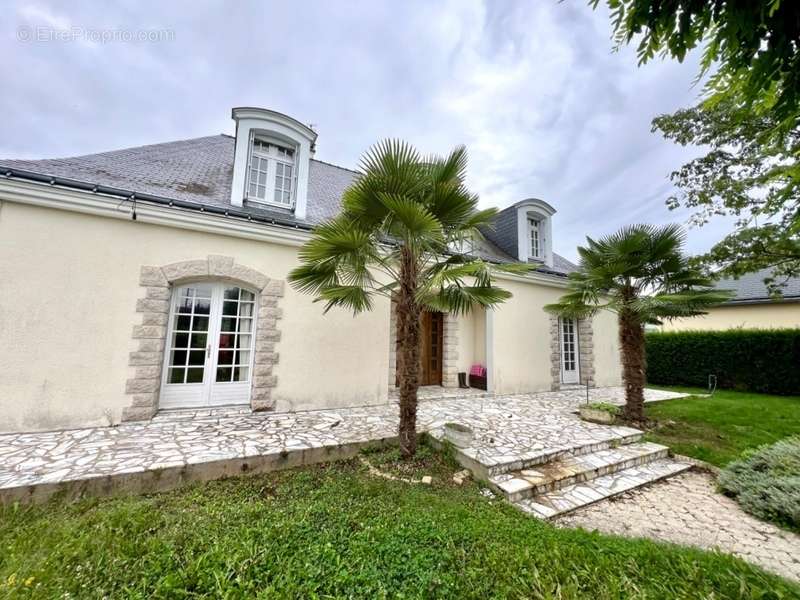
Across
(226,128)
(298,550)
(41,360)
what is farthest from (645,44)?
(226,128)

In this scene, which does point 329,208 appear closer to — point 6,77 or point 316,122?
point 316,122

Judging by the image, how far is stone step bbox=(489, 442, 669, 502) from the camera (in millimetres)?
3520

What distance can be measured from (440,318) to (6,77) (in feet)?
34.4

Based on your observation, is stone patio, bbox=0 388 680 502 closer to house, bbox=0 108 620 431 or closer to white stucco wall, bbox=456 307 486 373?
house, bbox=0 108 620 431

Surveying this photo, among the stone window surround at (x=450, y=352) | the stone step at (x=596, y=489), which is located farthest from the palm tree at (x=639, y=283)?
the stone window surround at (x=450, y=352)

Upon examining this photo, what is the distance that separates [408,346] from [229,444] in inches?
109

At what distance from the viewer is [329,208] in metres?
7.64

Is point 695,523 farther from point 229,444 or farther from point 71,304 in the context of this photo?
point 71,304

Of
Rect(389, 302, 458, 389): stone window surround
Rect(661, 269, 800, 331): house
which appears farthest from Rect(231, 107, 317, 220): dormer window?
Rect(661, 269, 800, 331): house

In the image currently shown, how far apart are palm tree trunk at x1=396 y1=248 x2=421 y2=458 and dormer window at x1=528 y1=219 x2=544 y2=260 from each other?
24.9 ft

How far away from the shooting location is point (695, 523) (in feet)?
10.4

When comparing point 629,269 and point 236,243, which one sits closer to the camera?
point 236,243

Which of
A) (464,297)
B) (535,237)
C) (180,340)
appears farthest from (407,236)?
(535,237)

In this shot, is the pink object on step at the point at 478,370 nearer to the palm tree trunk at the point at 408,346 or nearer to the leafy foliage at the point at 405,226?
the leafy foliage at the point at 405,226
